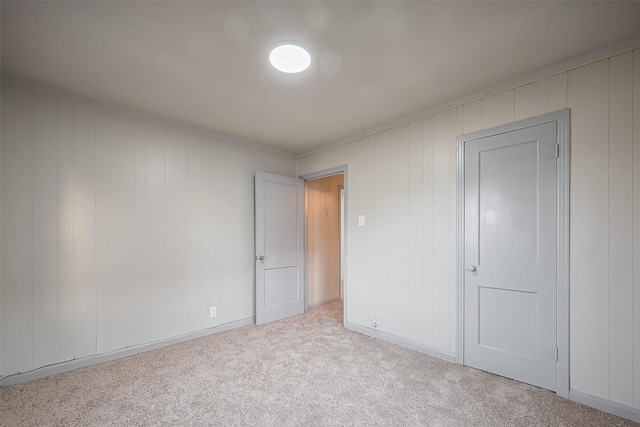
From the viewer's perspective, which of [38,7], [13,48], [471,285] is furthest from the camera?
[471,285]

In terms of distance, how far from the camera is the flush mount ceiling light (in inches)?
77.4

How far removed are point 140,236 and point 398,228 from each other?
8.87 feet

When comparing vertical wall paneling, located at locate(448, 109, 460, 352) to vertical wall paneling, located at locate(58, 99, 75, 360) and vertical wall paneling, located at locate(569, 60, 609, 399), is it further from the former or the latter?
vertical wall paneling, located at locate(58, 99, 75, 360)

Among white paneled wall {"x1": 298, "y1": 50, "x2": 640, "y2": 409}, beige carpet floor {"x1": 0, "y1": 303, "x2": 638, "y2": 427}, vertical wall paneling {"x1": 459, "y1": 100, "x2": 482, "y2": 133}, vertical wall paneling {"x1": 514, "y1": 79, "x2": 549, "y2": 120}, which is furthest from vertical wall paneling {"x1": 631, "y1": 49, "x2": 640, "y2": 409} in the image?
vertical wall paneling {"x1": 459, "y1": 100, "x2": 482, "y2": 133}

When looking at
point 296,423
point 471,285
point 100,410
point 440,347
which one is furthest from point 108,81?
point 440,347

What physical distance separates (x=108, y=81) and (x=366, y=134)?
8.34 feet

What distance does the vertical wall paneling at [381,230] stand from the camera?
3.31 metres

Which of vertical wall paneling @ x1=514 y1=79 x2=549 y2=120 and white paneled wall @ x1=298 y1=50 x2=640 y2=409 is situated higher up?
vertical wall paneling @ x1=514 y1=79 x2=549 y2=120

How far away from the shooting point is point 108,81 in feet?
7.86

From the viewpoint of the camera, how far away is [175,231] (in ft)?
10.8

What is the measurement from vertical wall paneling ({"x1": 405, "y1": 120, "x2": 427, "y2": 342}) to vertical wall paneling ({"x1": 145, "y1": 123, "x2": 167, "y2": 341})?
262cm

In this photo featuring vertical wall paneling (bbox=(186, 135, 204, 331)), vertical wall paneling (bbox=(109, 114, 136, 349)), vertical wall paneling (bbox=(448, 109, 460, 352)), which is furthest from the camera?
vertical wall paneling (bbox=(186, 135, 204, 331))

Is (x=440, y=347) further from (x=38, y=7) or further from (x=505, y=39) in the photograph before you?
(x=38, y=7)

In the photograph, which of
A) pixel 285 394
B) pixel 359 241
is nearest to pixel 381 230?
pixel 359 241
